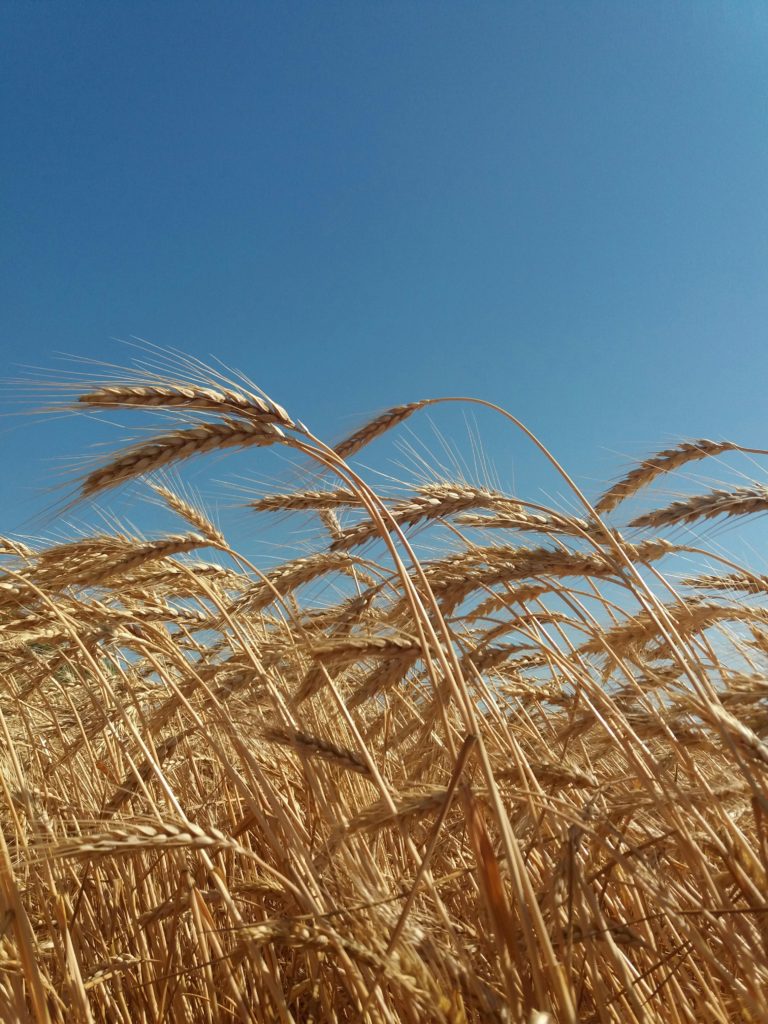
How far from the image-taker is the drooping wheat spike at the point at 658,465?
286 centimetres

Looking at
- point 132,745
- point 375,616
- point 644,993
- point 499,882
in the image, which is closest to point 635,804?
point 644,993

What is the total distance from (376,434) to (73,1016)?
1777 mm

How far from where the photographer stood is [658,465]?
2994mm

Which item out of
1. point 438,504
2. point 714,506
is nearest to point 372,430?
point 438,504

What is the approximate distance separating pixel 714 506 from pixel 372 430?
A: 1194 millimetres

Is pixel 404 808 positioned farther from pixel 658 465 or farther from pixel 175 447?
pixel 658 465

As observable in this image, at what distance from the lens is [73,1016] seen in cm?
175

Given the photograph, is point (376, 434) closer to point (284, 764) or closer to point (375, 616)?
point (375, 616)

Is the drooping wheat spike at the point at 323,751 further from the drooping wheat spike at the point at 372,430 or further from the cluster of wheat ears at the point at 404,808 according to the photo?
the drooping wheat spike at the point at 372,430

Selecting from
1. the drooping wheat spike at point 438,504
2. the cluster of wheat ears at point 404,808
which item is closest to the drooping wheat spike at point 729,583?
the cluster of wheat ears at point 404,808

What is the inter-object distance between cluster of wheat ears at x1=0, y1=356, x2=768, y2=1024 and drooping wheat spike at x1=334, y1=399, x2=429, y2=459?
0.01 meters

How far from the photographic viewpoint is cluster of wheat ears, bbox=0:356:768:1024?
4.19 ft

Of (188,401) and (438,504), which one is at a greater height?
(188,401)

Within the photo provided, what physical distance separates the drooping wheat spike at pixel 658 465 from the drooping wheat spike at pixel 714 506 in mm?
283
